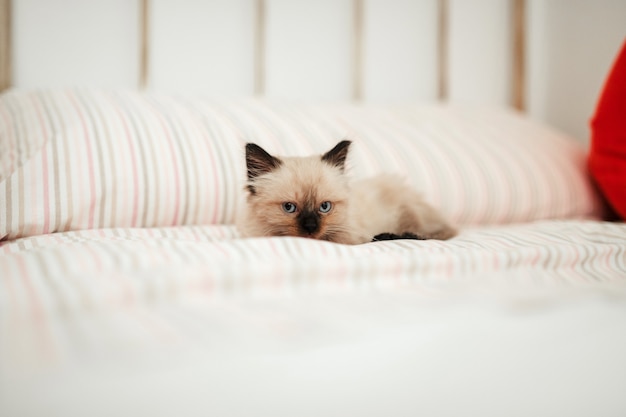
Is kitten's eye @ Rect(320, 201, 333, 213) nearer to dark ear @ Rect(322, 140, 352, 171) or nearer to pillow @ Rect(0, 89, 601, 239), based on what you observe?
dark ear @ Rect(322, 140, 352, 171)

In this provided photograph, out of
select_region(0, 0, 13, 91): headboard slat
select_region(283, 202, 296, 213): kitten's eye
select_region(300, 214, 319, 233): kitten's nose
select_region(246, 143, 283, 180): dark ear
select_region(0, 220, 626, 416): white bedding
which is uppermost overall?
select_region(0, 0, 13, 91): headboard slat

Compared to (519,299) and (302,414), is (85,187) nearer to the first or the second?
(302,414)

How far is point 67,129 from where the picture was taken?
1.17 meters

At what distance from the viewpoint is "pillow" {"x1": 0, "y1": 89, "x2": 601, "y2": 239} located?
1089 millimetres

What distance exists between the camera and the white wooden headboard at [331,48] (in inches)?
65.6

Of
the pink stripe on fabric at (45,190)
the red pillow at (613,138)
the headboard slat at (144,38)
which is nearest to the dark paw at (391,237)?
the pink stripe on fabric at (45,190)

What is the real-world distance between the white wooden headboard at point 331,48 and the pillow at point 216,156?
1.32 ft

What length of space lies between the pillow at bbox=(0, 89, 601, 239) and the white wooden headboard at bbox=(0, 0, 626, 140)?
15.9 inches

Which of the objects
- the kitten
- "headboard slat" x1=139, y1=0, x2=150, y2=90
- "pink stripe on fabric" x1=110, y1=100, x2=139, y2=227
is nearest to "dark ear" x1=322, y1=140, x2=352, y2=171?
the kitten

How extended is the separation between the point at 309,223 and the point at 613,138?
127 cm

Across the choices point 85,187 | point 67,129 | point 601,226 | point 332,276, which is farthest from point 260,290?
point 601,226

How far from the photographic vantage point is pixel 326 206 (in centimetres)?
105

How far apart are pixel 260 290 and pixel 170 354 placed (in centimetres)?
16

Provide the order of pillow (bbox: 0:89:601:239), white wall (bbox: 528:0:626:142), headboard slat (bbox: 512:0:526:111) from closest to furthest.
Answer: pillow (bbox: 0:89:601:239) → white wall (bbox: 528:0:626:142) → headboard slat (bbox: 512:0:526:111)
